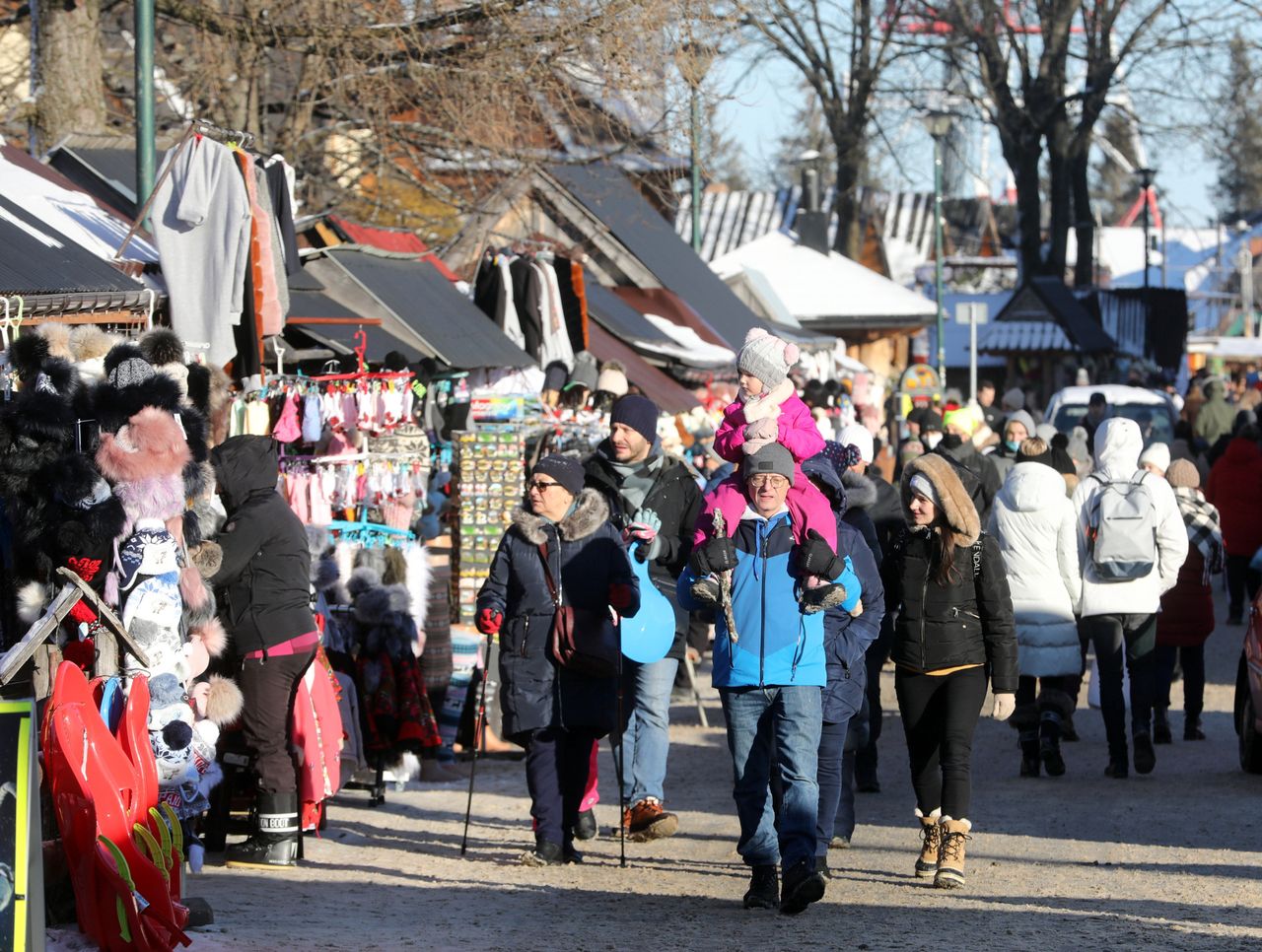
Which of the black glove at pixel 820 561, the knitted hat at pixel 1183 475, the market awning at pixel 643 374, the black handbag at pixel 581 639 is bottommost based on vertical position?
the black handbag at pixel 581 639

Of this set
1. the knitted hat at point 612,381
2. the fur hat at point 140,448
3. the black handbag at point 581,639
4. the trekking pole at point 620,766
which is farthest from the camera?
the knitted hat at point 612,381

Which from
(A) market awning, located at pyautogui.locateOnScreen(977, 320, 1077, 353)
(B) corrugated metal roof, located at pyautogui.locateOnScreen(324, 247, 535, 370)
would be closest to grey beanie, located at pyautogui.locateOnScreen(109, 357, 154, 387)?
(B) corrugated metal roof, located at pyautogui.locateOnScreen(324, 247, 535, 370)

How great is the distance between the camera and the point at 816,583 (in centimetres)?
770

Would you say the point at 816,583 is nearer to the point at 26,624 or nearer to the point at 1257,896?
the point at 1257,896

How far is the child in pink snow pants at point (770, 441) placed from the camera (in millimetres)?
7746

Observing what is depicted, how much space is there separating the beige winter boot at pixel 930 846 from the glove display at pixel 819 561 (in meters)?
1.45

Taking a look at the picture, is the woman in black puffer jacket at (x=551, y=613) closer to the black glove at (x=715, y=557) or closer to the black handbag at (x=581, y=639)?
the black handbag at (x=581, y=639)

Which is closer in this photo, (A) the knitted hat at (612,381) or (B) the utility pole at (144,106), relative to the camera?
(B) the utility pole at (144,106)

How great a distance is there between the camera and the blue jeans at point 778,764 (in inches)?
305

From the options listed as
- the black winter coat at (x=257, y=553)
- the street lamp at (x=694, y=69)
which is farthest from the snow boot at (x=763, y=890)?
the street lamp at (x=694, y=69)

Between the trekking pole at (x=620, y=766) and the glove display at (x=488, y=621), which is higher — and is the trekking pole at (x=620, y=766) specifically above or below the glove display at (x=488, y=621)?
below

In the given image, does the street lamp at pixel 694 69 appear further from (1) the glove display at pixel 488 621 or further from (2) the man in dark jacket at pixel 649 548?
(1) the glove display at pixel 488 621

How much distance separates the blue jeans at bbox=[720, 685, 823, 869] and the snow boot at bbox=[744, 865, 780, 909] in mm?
42

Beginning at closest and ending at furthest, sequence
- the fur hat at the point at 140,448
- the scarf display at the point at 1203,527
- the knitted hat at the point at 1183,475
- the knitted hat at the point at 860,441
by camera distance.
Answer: the fur hat at the point at 140,448 → the knitted hat at the point at 860,441 → the scarf display at the point at 1203,527 → the knitted hat at the point at 1183,475
